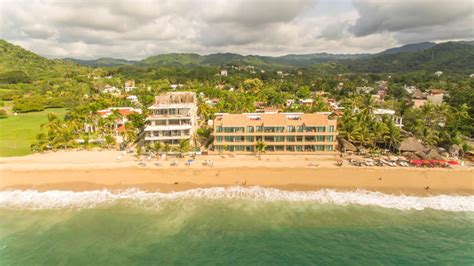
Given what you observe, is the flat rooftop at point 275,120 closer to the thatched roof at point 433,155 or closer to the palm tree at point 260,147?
the palm tree at point 260,147

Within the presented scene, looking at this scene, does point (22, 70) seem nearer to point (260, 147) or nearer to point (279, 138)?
point (260, 147)

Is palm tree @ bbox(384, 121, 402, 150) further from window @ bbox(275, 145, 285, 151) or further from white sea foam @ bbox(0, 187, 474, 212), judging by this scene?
window @ bbox(275, 145, 285, 151)

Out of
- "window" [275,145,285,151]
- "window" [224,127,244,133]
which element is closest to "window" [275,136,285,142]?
"window" [275,145,285,151]

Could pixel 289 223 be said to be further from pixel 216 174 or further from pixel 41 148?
pixel 41 148

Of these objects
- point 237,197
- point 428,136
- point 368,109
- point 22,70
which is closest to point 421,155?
point 428,136

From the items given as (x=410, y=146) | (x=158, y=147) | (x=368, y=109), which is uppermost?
(x=368, y=109)
